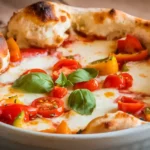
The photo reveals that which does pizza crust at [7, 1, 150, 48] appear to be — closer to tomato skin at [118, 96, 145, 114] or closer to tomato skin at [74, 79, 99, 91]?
tomato skin at [74, 79, 99, 91]

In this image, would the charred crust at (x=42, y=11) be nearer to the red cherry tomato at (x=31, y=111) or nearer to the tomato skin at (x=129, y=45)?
the tomato skin at (x=129, y=45)

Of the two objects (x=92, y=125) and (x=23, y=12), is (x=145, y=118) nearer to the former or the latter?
(x=92, y=125)

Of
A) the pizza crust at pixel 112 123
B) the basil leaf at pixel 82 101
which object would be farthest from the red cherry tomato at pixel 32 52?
the pizza crust at pixel 112 123

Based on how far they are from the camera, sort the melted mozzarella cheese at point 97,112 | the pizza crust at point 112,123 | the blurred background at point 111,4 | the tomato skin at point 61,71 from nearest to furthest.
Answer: the pizza crust at point 112,123
the melted mozzarella cheese at point 97,112
the tomato skin at point 61,71
the blurred background at point 111,4

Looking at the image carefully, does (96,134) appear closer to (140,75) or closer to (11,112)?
(11,112)

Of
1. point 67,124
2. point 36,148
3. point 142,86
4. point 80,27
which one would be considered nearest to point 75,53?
point 80,27

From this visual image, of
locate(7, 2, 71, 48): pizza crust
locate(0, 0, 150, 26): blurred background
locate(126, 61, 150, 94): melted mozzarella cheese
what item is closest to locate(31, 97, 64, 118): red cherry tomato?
locate(126, 61, 150, 94): melted mozzarella cheese

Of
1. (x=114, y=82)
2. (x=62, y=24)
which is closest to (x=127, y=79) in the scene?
(x=114, y=82)
